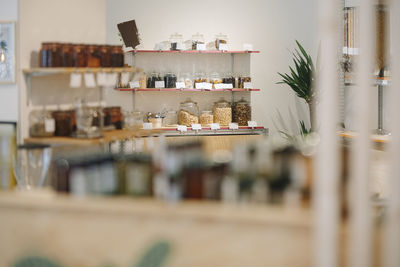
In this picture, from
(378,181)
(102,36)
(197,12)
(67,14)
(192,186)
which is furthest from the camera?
(197,12)

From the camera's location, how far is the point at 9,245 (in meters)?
2.13

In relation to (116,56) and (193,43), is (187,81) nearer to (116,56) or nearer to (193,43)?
(193,43)

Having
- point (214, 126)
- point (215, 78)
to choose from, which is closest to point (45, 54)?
point (214, 126)

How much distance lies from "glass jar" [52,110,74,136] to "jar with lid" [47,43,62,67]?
0.33m

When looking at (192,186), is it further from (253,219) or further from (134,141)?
(134,141)

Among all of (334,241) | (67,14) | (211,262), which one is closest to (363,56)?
(334,241)

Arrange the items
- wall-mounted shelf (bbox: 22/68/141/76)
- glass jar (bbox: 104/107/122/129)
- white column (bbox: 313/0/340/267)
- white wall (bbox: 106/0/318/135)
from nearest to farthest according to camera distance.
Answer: white column (bbox: 313/0/340/267) → wall-mounted shelf (bbox: 22/68/141/76) → glass jar (bbox: 104/107/122/129) → white wall (bbox: 106/0/318/135)

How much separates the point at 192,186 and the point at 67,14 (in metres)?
2.17

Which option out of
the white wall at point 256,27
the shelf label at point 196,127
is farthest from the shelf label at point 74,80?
the white wall at point 256,27

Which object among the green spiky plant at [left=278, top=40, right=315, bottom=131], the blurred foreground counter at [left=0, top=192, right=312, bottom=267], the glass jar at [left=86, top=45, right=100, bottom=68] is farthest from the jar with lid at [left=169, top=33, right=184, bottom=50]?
the blurred foreground counter at [left=0, top=192, right=312, bottom=267]

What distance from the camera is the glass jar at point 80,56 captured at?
3.19 m

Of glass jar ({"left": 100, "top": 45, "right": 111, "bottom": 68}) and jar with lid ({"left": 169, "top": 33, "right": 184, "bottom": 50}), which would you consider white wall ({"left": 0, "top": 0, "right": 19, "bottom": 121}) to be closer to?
glass jar ({"left": 100, "top": 45, "right": 111, "bottom": 68})

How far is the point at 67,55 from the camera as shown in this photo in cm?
317

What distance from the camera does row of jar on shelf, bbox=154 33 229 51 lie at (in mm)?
5789
